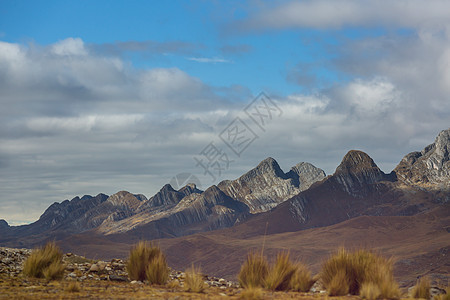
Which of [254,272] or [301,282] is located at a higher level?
[254,272]

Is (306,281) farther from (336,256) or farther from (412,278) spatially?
(412,278)

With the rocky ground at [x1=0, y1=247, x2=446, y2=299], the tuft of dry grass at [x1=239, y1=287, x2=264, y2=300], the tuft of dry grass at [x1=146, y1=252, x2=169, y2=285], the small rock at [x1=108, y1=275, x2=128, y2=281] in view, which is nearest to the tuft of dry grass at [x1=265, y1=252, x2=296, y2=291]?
the rocky ground at [x1=0, y1=247, x2=446, y2=299]

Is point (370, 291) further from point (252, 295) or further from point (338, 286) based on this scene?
point (252, 295)

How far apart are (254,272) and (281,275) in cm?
119

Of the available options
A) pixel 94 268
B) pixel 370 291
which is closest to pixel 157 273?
pixel 94 268

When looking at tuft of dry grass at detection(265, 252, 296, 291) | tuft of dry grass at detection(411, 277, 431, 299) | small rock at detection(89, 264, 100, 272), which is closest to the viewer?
tuft of dry grass at detection(265, 252, 296, 291)

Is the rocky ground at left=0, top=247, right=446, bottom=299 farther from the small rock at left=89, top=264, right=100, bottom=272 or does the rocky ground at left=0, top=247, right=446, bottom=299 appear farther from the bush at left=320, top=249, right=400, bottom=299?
the bush at left=320, top=249, right=400, bottom=299

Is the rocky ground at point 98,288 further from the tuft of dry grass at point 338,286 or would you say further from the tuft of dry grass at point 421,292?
the tuft of dry grass at point 421,292

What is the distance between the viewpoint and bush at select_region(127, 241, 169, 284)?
71.9 ft

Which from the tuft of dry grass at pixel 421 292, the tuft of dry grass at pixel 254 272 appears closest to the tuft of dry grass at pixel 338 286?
the tuft of dry grass at pixel 254 272

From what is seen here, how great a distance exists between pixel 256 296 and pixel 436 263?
157048mm

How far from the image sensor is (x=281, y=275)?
20438 millimetres

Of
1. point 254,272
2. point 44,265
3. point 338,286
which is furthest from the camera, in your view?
point 44,265

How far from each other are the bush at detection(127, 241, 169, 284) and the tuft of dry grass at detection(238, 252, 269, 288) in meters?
3.28
